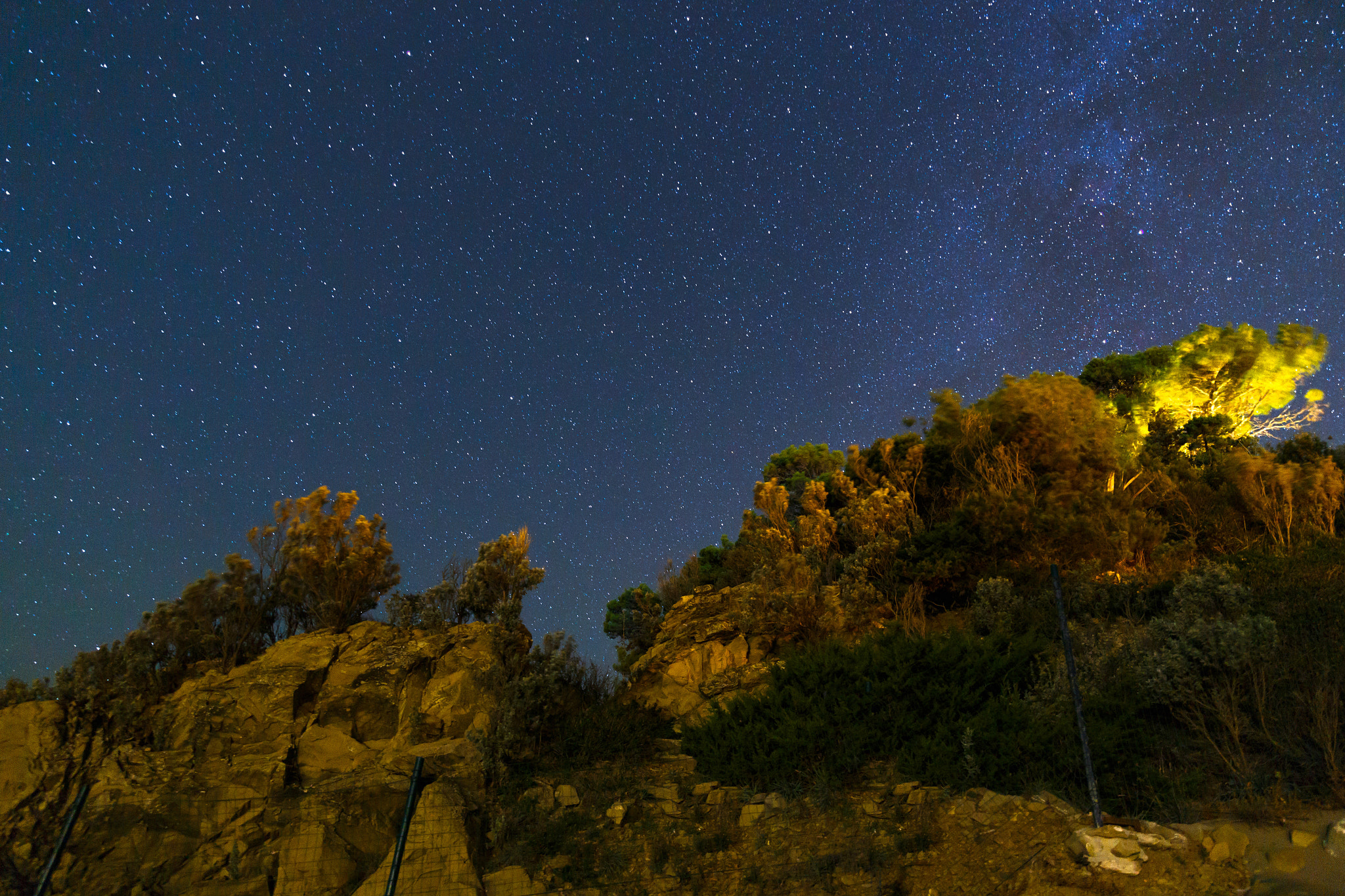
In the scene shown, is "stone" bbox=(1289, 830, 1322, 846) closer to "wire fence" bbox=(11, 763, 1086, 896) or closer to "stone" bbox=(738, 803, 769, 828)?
"wire fence" bbox=(11, 763, 1086, 896)

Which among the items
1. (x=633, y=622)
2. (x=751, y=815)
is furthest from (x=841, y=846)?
(x=633, y=622)

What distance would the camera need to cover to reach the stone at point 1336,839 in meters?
5.02

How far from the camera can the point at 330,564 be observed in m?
13.1

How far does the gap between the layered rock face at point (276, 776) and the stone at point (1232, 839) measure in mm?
7038

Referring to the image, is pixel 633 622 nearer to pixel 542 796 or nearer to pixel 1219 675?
pixel 542 796

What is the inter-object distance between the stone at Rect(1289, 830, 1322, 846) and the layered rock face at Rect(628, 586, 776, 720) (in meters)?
6.53

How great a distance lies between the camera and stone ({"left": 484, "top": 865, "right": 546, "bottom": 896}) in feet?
23.4

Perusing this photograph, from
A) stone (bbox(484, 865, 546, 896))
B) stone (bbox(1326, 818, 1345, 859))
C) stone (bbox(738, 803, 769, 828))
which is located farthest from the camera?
stone (bbox(738, 803, 769, 828))

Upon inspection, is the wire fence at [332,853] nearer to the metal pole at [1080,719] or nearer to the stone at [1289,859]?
the metal pole at [1080,719]

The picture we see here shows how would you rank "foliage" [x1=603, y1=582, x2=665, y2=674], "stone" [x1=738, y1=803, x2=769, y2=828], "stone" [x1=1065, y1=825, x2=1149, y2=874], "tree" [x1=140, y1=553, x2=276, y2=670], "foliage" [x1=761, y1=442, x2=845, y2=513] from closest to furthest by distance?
→ "stone" [x1=1065, y1=825, x2=1149, y2=874] < "stone" [x1=738, y1=803, x2=769, y2=828] < "tree" [x1=140, y1=553, x2=276, y2=670] < "foliage" [x1=603, y1=582, x2=665, y2=674] < "foliage" [x1=761, y1=442, x2=845, y2=513]

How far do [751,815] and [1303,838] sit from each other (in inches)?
188

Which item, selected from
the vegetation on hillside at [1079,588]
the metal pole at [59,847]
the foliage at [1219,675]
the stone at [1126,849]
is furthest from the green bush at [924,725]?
the metal pole at [59,847]

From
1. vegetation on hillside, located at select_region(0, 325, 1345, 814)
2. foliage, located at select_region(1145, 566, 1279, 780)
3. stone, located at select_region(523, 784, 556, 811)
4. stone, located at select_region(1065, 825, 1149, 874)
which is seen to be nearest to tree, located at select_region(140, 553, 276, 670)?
vegetation on hillside, located at select_region(0, 325, 1345, 814)

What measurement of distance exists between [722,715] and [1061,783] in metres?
4.00
